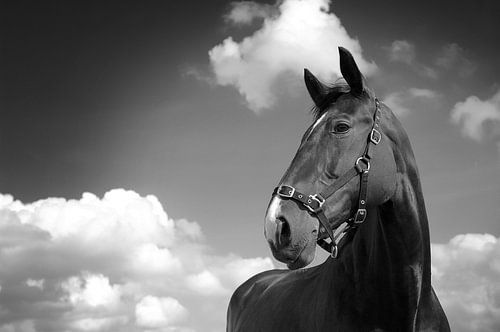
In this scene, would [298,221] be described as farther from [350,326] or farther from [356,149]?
[350,326]

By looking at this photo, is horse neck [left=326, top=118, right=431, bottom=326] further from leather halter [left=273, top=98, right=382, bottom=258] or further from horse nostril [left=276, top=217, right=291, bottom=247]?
horse nostril [left=276, top=217, right=291, bottom=247]

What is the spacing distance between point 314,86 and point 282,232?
1.79m

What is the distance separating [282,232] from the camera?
3883mm

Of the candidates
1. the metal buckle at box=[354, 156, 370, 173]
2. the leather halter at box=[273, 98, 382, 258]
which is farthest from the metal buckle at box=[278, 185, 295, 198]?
the metal buckle at box=[354, 156, 370, 173]

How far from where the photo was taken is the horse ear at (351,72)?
4526 mm

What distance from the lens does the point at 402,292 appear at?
442cm

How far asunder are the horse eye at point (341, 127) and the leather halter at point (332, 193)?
0.21 meters

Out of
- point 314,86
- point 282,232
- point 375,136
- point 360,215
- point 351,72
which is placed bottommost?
point 282,232

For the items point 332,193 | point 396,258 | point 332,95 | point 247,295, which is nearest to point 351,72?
point 332,95

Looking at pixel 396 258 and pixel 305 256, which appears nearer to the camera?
pixel 305 256

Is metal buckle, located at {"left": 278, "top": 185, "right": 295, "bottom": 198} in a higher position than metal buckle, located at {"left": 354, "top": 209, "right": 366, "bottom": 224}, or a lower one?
higher

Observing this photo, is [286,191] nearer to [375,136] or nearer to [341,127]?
[341,127]

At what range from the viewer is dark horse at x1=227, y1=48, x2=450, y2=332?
4039 mm

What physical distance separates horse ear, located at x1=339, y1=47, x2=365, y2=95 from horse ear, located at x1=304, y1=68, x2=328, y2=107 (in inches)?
13.0
